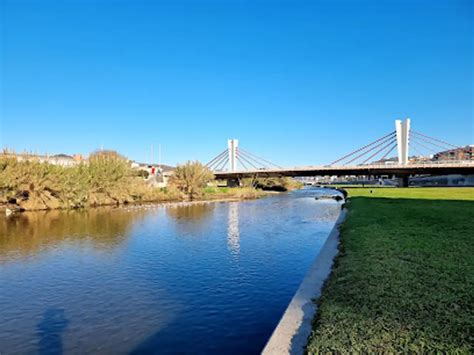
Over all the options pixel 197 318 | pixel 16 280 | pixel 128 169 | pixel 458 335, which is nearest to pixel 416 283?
pixel 458 335

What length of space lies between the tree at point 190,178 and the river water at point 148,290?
35.1 metres

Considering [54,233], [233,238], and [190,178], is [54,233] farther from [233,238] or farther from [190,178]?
[190,178]

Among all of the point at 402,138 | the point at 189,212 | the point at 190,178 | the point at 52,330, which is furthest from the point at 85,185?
the point at 402,138

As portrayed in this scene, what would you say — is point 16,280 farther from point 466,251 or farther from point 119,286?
point 466,251

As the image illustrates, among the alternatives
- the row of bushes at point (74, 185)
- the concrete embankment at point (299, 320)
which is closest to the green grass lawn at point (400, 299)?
the concrete embankment at point (299, 320)

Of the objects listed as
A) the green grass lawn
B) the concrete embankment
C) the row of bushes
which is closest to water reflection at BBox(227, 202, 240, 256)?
the green grass lawn

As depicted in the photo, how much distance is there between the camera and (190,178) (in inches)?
2083

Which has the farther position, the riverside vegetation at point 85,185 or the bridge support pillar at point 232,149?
the bridge support pillar at point 232,149

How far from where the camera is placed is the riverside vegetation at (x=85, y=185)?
31969 mm

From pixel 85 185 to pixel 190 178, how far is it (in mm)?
18468

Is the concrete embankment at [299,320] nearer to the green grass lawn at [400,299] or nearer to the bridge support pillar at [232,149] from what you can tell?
the green grass lawn at [400,299]

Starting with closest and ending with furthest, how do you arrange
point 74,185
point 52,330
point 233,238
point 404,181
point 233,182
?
point 52,330 → point 233,238 → point 74,185 → point 404,181 → point 233,182

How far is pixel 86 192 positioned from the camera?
122 feet

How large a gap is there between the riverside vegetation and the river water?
57.3 ft
